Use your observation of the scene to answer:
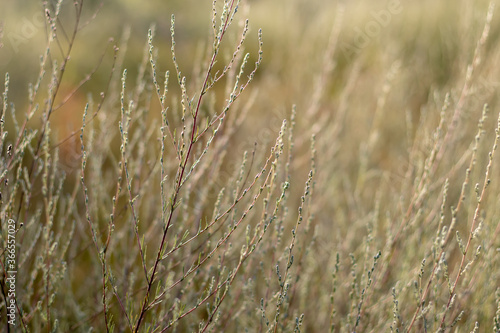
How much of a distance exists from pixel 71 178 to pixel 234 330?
2.11 meters

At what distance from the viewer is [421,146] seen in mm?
2488

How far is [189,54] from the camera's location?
5.84 meters

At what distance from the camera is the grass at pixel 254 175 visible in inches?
49.0

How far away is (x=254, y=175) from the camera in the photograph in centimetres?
277

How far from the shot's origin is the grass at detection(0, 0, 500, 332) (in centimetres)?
125


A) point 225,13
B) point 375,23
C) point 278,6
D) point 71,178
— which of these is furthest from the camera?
point 278,6

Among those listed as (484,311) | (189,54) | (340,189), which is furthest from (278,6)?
(484,311)

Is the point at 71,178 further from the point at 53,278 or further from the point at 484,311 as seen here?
the point at 484,311

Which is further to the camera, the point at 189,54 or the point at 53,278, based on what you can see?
the point at 189,54

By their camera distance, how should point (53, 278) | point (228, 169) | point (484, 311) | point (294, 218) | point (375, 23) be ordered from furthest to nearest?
point (375, 23), point (228, 169), point (294, 218), point (484, 311), point (53, 278)

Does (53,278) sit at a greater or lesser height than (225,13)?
lesser

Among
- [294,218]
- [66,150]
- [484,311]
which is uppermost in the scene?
[66,150]

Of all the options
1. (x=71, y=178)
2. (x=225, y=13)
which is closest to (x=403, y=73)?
(x=71, y=178)

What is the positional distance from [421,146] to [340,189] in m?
1.46
